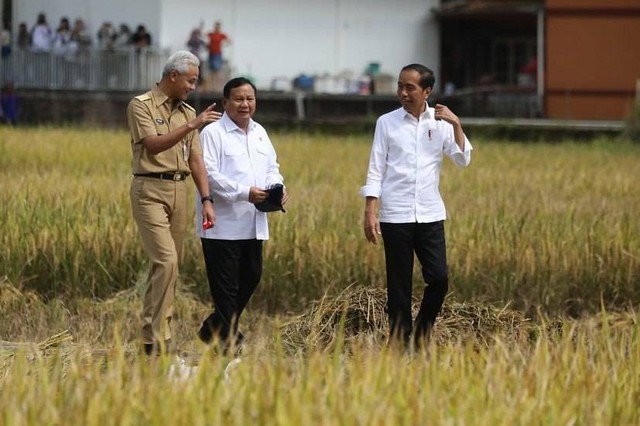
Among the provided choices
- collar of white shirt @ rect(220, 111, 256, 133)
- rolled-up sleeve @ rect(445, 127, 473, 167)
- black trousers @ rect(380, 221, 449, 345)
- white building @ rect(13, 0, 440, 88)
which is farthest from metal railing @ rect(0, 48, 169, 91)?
black trousers @ rect(380, 221, 449, 345)

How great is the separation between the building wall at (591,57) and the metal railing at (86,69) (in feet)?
27.1

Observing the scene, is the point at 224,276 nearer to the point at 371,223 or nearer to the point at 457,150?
the point at 371,223

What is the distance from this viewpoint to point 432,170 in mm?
7762

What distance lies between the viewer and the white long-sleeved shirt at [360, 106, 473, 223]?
7660 mm

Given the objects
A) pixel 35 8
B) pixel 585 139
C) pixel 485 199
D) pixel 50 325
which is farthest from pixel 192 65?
pixel 35 8

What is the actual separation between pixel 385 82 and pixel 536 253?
75.3ft

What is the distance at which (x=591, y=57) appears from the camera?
33.0 metres

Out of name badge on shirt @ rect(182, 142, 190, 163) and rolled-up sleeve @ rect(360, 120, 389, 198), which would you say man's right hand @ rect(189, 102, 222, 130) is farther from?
rolled-up sleeve @ rect(360, 120, 389, 198)

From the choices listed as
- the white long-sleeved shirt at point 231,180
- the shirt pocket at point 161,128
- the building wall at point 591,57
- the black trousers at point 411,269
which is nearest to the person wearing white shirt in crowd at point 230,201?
the white long-sleeved shirt at point 231,180

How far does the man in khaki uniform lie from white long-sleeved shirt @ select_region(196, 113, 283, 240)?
3.5 inches

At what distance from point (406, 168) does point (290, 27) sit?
26756 mm

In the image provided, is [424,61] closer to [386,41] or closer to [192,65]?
[386,41]

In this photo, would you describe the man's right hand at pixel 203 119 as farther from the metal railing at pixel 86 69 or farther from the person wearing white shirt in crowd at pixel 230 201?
the metal railing at pixel 86 69

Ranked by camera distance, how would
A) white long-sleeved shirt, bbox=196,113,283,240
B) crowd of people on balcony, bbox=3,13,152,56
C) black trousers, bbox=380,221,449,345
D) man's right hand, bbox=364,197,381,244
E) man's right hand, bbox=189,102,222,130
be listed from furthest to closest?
1. crowd of people on balcony, bbox=3,13,152,56
2. white long-sleeved shirt, bbox=196,113,283,240
3. black trousers, bbox=380,221,449,345
4. man's right hand, bbox=364,197,381,244
5. man's right hand, bbox=189,102,222,130
